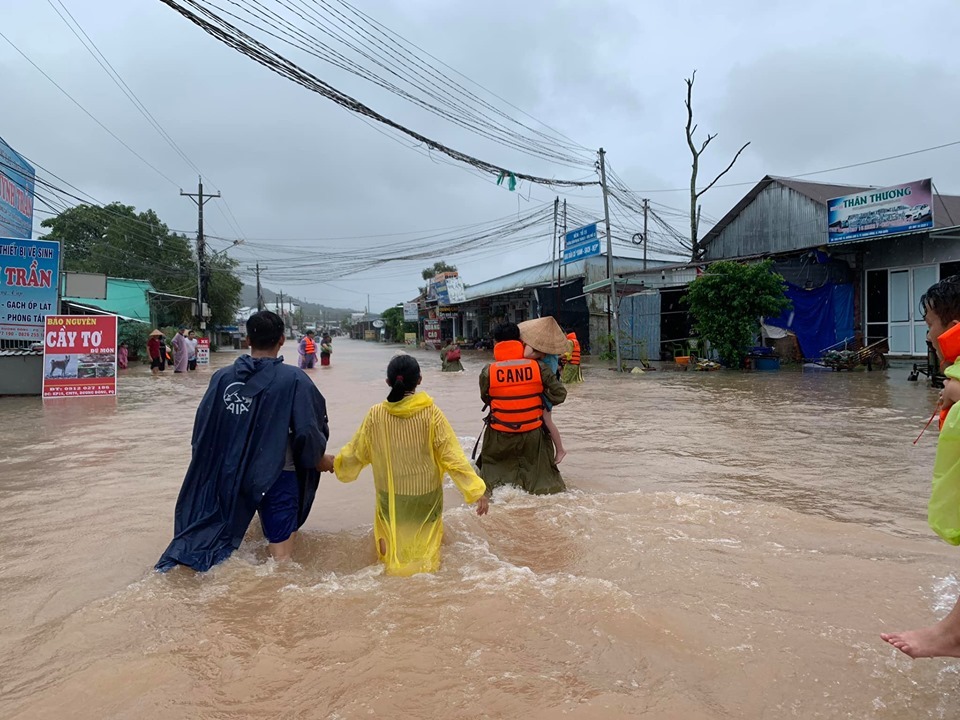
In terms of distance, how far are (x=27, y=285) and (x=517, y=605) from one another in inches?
581

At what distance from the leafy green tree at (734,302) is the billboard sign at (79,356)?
15.3 m

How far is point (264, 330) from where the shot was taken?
12.3 ft

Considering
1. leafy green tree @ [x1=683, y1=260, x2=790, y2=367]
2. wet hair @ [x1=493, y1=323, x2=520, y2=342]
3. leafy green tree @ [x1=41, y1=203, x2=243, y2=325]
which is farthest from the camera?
leafy green tree @ [x1=41, y1=203, x2=243, y2=325]

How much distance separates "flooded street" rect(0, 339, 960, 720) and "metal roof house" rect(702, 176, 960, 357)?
13.1 meters

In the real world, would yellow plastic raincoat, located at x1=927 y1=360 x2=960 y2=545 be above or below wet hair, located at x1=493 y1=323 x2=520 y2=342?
below

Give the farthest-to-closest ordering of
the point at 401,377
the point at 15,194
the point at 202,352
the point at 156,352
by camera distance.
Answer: the point at 202,352
the point at 156,352
the point at 15,194
the point at 401,377

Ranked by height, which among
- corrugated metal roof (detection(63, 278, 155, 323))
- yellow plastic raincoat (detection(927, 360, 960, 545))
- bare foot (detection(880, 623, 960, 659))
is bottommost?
bare foot (detection(880, 623, 960, 659))

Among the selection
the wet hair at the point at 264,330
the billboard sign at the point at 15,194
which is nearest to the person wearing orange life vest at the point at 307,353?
the billboard sign at the point at 15,194

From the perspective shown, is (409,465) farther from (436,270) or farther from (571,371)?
(436,270)

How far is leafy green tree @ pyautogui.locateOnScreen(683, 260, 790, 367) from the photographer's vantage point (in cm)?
1780

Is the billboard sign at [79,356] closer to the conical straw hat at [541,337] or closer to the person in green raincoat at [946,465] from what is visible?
the conical straw hat at [541,337]

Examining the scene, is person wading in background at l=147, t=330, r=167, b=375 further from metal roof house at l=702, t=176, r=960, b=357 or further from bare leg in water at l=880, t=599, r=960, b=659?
bare leg in water at l=880, t=599, r=960, b=659

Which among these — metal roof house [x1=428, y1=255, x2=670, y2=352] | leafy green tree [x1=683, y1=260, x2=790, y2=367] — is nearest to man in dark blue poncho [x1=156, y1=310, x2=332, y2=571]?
leafy green tree [x1=683, y1=260, x2=790, y2=367]

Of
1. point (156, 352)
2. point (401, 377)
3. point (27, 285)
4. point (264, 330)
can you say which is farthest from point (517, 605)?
point (156, 352)
